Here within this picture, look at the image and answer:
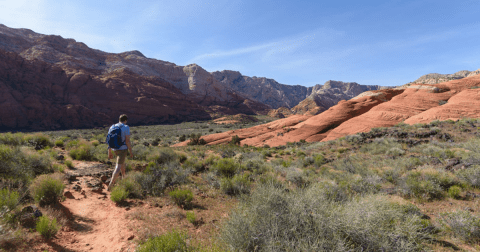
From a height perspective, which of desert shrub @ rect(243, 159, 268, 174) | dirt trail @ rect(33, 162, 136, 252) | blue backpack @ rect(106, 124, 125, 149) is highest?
blue backpack @ rect(106, 124, 125, 149)

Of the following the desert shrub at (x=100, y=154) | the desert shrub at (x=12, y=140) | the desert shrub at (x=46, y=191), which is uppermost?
the desert shrub at (x=12, y=140)

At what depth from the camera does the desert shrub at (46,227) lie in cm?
268

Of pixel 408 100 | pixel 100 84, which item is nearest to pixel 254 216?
pixel 408 100

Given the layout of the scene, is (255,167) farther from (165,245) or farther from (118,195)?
(165,245)

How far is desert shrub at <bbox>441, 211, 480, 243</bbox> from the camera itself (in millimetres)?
2973

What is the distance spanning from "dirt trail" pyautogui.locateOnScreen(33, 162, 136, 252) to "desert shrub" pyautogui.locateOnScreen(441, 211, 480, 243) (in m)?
5.41

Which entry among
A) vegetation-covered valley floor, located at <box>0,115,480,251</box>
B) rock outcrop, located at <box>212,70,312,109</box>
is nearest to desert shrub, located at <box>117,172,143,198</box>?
vegetation-covered valley floor, located at <box>0,115,480,251</box>

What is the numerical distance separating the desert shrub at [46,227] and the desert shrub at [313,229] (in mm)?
2621

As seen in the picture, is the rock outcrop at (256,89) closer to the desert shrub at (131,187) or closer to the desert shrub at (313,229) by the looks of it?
the desert shrub at (131,187)

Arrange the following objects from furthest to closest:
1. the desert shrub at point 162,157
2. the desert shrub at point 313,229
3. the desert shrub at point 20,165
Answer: the desert shrub at point 162,157 < the desert shrub at point 20,165 < the desert shrub at point 313,229

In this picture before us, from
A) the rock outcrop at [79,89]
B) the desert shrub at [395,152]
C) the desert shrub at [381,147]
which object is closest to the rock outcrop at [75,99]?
the rock outcrop at [79,89]

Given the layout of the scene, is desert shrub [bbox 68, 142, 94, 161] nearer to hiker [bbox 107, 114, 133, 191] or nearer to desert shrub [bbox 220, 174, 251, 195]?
hiker [bbox 107, 114, 133, 191]

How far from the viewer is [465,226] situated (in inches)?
120

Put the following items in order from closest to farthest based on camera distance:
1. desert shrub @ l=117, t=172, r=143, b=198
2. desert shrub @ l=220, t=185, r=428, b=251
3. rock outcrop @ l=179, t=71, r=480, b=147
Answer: desert shrub @ l=220, t=185, r=428, b=251, desert shrub @ l=117, t=172, r=143, b=198, rock outcrop @ l=179, t=71, r=480, b=147
